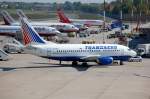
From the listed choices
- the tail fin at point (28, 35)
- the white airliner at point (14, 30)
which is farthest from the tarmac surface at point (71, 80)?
the white airliner at point (14, 30)

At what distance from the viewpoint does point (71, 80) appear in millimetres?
54375

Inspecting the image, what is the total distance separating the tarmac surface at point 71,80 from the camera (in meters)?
45.2

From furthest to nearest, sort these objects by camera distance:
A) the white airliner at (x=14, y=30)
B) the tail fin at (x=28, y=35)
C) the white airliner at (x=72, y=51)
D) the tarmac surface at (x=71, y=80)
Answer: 1. the white airliner at (x=14, y=30)
2. the tail fin at (x=28, y=35)
3. the white airliner at (x=72, y=51)
4. the tarmac surface at (x=71, y=80)

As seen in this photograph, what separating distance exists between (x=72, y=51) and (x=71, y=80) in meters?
13.1

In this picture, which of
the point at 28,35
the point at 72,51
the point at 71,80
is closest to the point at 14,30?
the point at 28,35

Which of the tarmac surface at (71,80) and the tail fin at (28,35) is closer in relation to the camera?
the tarmac surface at (71,80)

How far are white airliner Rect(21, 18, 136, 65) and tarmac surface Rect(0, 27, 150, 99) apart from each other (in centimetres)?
123

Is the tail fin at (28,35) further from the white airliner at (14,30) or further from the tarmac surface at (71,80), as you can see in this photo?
the white airliner at (14,30)

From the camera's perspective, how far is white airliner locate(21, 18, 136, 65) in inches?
2618

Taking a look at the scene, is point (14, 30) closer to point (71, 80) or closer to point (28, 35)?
point (28, 35)

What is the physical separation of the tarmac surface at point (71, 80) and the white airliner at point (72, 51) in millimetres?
1232

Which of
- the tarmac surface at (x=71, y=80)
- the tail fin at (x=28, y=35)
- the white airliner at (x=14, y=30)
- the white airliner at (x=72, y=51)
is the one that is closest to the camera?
the tarmac surface at (x=71, y=80)

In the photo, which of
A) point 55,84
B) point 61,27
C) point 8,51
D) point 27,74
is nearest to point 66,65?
point 27,74

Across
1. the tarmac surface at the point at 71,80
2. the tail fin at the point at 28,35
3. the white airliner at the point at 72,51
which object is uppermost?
the tail fin at the point at 28,35
